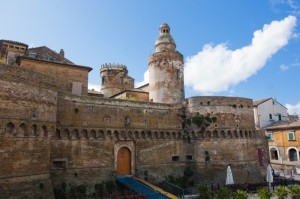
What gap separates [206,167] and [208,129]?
12.5ft

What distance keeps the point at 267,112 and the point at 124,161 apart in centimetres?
3192

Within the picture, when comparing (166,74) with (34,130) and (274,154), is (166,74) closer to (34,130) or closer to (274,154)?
(34,130)

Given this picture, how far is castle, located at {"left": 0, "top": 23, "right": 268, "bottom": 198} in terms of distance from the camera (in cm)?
1512

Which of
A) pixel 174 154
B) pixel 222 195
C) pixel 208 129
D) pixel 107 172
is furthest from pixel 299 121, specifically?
pixel 107 172

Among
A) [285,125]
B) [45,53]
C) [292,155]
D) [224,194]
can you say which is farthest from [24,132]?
[292,155]

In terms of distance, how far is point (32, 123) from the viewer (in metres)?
15.9

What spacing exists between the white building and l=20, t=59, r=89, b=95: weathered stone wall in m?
29.4

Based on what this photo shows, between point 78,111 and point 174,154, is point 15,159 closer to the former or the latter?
point 78,111

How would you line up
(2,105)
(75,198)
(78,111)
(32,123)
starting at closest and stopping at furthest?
(2,105)
(32,123)
(75,198)
(78,111)

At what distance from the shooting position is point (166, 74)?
31.3 meters

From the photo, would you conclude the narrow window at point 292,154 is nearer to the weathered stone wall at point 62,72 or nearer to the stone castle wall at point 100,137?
the stone castle wall at point 100,137

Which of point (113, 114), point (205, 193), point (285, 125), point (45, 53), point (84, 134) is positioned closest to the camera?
point (205, 193)

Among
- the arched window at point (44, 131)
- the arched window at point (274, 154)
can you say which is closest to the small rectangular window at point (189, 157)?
the arched window at point (44, 131)

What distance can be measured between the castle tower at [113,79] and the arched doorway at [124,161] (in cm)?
1677
